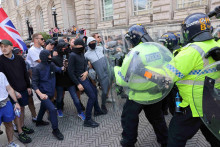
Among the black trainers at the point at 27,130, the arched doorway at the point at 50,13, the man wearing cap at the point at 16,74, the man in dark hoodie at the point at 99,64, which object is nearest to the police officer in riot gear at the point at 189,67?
the man in dark hoodie at the point at 99,64

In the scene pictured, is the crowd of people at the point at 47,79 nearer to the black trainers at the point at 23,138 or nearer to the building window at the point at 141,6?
the black trainers at the point at 23,138

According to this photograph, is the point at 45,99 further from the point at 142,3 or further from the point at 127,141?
the point at 142,3

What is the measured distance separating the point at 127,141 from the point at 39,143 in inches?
74.4

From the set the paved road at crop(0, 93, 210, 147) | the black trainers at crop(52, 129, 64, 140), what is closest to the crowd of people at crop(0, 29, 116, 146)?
the black trainers at crop(52, 129, 64, 140)

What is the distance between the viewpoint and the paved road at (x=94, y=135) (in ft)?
10.9

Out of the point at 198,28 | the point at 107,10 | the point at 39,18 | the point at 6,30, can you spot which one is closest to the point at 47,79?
the point at 6,30

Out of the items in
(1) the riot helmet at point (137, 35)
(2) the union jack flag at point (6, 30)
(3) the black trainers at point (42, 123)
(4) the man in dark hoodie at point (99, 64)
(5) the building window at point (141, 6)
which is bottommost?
(3) the black trainers at point (42, 123)

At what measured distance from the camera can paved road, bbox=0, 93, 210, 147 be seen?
131 inches

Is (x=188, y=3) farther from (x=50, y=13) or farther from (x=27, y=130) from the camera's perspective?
(x=50, y=13)

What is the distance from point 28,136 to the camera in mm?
3744

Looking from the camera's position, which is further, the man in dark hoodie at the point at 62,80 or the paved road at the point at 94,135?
the man in dark hoodie at the point at 62,80

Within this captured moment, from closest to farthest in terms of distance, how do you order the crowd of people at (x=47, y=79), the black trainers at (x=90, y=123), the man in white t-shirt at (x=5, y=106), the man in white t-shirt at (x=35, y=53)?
the man in white t-shirt at (x=5, y=106) → the crowd of people at (x=47, y=79) → the black trainers at (x=90, y=123) → the man in white t-shirt at (x=35, y=53)

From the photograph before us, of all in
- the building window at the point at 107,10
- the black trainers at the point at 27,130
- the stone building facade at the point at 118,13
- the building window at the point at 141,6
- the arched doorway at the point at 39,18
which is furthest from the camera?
the arched doorway at the point at 39,18

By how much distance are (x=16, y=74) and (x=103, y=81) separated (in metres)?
2.04
